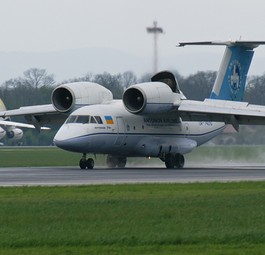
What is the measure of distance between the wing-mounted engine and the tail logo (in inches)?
186

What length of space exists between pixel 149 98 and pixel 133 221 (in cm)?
2292

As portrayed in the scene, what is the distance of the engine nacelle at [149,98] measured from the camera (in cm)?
4003

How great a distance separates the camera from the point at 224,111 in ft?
132

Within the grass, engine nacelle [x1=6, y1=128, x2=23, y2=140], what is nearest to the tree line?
engine nacelle [x1=6, y1=128, x2=23, y2=140]

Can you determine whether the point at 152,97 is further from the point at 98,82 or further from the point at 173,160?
the point at 98,82

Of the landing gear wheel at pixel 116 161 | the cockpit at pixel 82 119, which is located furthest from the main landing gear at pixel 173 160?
the cockpit at pixel 82 119

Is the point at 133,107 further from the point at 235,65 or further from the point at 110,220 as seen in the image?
the point at 110,220

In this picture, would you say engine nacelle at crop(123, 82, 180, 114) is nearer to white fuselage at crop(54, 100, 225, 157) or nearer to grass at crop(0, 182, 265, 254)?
white fuselage at crop(54, 100, 225, 157)

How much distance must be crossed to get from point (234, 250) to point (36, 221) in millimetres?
4342

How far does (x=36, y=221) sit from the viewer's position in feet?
56.7

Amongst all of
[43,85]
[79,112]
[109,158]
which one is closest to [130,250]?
[79,112]

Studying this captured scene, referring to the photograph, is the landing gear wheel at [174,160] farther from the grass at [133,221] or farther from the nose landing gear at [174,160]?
A: the grass at [133,221]

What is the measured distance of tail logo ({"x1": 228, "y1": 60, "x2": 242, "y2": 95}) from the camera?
45.6m

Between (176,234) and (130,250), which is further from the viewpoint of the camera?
(176,234)
